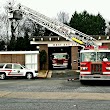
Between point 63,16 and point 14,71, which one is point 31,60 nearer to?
point 14,71

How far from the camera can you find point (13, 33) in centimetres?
6850

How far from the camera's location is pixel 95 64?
21.4m

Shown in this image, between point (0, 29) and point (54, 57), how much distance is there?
32582 mm

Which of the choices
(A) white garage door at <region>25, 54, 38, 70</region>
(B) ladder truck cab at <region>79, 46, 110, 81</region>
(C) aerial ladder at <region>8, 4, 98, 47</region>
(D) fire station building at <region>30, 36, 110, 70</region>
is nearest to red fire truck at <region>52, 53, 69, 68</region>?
(D) fire station building at <region>30, 36, 110, 70</region>

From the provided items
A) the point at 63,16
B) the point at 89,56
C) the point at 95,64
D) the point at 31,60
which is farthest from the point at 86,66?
the point at 63,16

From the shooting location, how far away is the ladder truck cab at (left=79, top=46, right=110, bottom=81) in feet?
69.7

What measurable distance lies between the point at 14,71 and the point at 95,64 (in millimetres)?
9882

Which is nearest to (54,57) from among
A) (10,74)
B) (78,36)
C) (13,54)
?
(13,54)

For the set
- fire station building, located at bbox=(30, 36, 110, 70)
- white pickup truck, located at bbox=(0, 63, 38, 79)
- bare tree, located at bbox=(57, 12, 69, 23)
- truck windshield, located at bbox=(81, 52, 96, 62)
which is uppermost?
bare tree, located at bbox=(57, 12, 69, 23)

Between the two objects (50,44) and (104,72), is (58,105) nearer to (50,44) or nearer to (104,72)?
(104,72)

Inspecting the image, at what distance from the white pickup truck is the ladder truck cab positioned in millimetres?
8180

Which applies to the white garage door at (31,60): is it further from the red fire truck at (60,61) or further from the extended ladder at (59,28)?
the red fire truck at (60,61)

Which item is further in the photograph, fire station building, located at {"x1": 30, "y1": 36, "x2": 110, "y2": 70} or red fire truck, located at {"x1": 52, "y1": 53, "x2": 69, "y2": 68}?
red fire truck, located at {"x1": 52, "y1": 53, "x2": 69, "y2": 68}

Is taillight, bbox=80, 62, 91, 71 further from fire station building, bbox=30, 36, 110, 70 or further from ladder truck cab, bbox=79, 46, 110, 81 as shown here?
fire station building, bbox=30, 36, 110, 70
